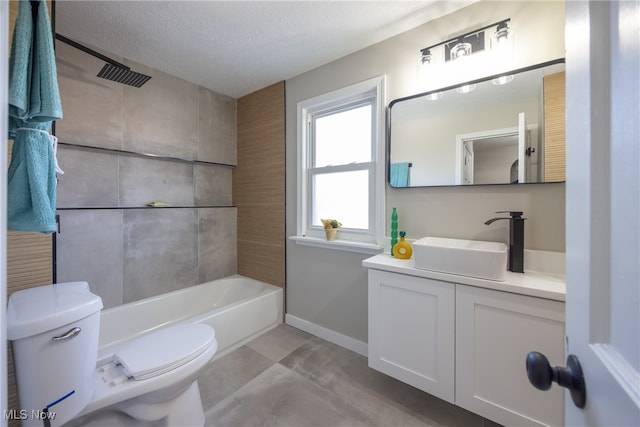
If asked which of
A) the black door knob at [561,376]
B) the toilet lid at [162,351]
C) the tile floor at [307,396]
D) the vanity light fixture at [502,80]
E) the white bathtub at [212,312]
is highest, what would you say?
the vanity light fixture at [502,80]

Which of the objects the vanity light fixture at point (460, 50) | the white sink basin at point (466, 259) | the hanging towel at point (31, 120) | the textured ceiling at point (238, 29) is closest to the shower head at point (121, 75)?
the textured ceiling at point (238, 29)

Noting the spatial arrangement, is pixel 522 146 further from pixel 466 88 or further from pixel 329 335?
pixel 329 335

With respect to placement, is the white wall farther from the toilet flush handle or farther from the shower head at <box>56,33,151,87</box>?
the toilet flush handle

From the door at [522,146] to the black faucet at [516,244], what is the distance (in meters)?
0.22

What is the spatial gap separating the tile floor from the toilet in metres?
0.22

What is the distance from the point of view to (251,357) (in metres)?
1.91

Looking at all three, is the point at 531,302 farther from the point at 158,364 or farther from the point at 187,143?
the point at 187,143

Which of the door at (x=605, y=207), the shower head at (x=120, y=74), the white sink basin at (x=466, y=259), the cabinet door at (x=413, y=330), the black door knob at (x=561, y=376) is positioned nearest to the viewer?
the door at (x=605, y=207)

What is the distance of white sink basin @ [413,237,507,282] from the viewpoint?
115cm

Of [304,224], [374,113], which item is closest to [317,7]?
[374,113]

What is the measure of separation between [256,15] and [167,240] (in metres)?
1.96

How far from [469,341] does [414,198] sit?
88cm

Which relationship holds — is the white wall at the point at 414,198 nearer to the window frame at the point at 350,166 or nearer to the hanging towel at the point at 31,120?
the window frame at the point at 350,166

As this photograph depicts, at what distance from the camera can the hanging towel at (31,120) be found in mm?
829
